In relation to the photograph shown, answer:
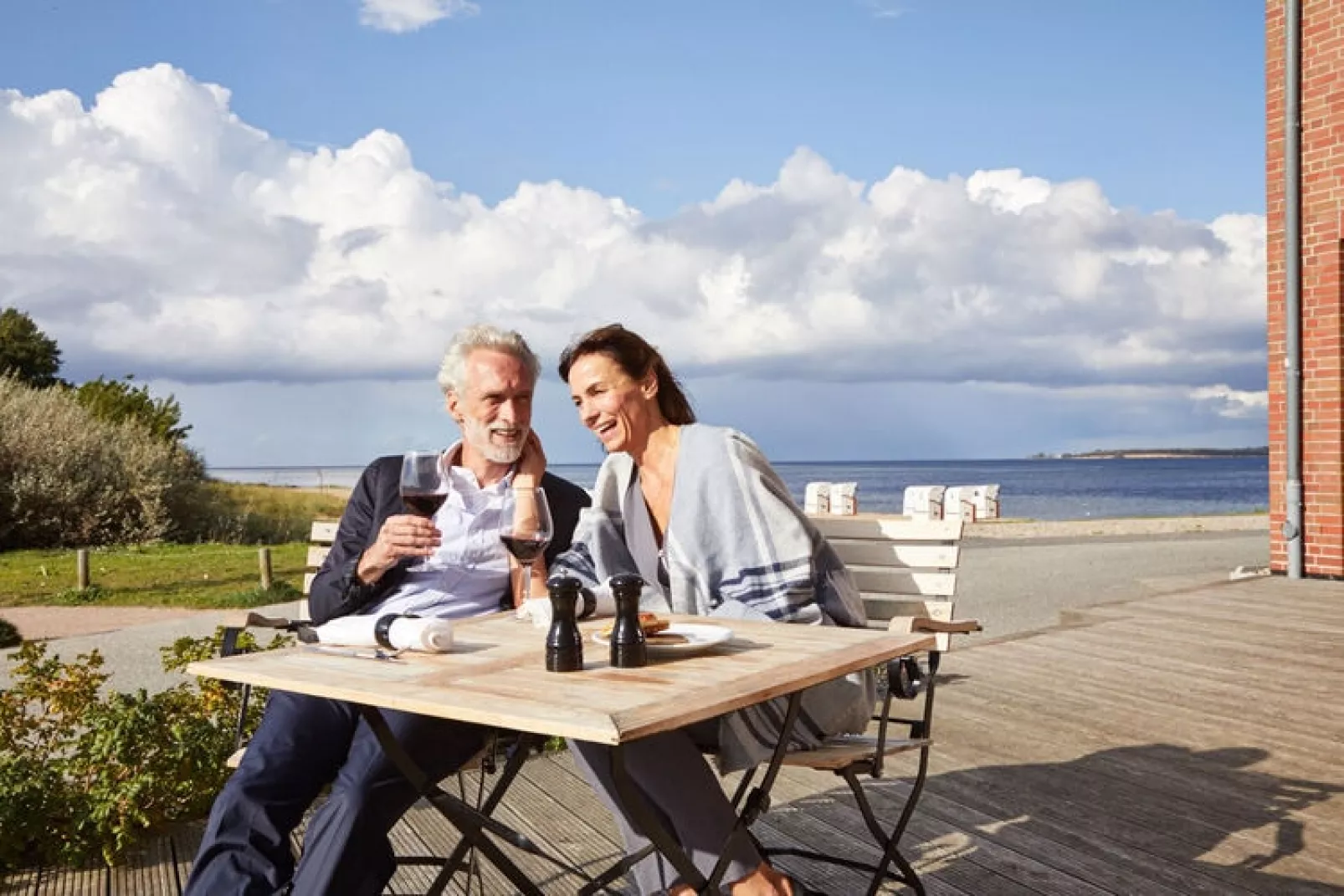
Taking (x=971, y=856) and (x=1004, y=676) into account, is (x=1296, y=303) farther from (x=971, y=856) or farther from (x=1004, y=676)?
(x=971, y=856)

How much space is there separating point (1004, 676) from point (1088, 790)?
1808 millimetres

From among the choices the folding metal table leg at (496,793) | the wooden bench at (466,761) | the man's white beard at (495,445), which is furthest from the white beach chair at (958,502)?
the folding metal table leg at (496,793)

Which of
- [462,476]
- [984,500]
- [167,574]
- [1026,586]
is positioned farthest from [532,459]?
[984,500]

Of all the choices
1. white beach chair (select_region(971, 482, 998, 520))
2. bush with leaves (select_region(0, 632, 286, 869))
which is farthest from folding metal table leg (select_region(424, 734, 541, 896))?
white beach chair (select_region(971, 482, 998, 520))

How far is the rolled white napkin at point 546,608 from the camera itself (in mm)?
2516

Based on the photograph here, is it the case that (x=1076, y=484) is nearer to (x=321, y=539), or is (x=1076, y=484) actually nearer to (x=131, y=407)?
(x=131, y=407)

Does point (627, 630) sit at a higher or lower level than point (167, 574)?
higher

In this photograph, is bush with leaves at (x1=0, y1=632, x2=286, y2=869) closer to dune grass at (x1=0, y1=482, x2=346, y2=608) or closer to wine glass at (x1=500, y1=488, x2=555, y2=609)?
wine glass at (x1=500, y1=488, x2=555, y2=609)

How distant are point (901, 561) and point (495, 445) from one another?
1229 mm

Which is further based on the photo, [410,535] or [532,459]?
[532,459]

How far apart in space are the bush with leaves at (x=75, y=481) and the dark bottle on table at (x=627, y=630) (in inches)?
810

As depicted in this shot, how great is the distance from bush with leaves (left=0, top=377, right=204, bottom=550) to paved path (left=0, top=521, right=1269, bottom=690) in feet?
22.2

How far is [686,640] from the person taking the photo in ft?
7.28

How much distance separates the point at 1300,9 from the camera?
8.94m
